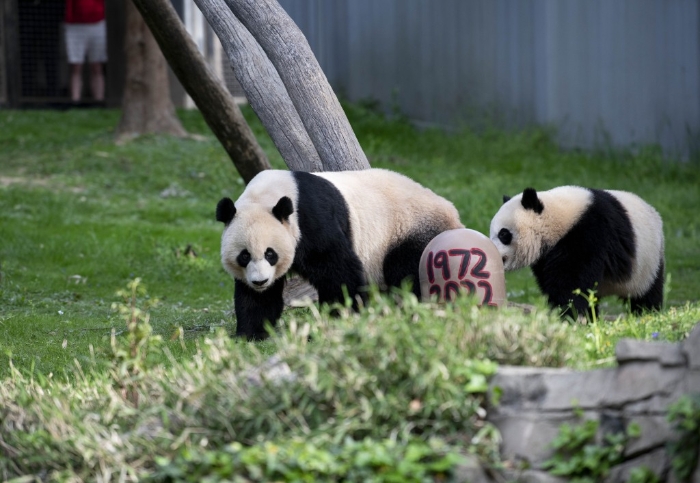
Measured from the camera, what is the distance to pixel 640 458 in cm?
317

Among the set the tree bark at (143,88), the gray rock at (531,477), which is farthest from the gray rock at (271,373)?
the tree bark at (143,88)

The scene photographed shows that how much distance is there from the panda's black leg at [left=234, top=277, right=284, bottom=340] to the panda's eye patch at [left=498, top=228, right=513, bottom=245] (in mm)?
1449

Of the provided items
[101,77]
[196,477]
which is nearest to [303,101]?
[196,477]

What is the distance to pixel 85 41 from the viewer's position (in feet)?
54.2

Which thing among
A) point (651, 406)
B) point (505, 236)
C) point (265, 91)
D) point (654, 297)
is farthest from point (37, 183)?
point (651, 406)

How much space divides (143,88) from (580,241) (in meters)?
8.47

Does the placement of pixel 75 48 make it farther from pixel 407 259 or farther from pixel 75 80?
pixel 407 259

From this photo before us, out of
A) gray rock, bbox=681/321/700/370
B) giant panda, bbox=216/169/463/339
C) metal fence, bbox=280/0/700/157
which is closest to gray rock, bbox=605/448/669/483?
gray rock, bbox=681/321/700/370

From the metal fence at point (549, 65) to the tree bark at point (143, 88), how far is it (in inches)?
164

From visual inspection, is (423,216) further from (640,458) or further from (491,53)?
(491,53)

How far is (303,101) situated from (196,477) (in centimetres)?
394

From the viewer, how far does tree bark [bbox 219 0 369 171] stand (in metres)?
6.64

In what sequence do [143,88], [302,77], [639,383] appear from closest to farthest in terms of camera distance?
[639,383] → [302,77] → [143,88]

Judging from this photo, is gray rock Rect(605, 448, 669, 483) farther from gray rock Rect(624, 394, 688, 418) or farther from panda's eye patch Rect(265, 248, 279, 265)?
panda's eye patch Rect(265, 248, 279, 265)
